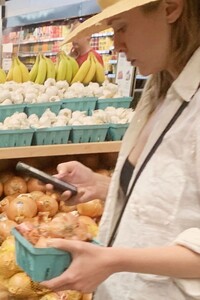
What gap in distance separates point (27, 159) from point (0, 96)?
12.4 inches

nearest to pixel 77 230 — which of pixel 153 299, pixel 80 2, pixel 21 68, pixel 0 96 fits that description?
pixel 153 299

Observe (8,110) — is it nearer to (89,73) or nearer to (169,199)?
(89,73)

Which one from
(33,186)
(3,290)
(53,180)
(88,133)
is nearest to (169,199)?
(53,180)

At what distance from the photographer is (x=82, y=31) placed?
1303mm

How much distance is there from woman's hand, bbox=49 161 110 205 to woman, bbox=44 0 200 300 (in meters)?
0.21

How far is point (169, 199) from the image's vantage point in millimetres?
1136

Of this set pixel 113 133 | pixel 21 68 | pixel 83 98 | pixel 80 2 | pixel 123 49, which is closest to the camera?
pixel 123 49

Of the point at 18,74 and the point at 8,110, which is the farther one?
the point at 18,74

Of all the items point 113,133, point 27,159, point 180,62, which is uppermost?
point 180,62

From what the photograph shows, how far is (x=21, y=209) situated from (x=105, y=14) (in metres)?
1.17

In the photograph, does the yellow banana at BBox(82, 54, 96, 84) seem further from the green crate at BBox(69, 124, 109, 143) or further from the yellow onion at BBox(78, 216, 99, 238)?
the yellow onion at BBox(78, 216, 99, 238)

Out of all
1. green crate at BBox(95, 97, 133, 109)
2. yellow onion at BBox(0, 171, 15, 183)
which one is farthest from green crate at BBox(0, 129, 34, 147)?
green crate at BBox(95, 97, 133, 109)

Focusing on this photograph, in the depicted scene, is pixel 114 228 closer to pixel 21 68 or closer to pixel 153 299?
pixel 153 299

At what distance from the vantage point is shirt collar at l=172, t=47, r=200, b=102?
3.87 ft
